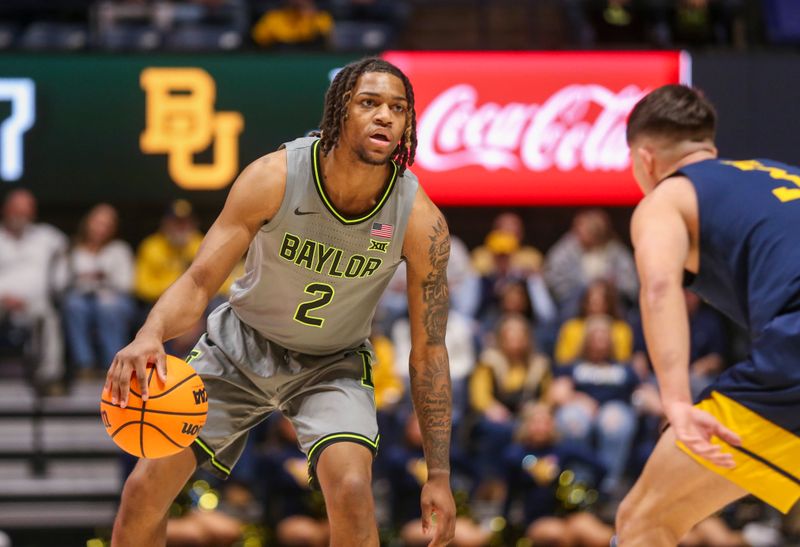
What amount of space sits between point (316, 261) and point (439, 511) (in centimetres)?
100

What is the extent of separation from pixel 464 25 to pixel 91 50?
4.05 metres

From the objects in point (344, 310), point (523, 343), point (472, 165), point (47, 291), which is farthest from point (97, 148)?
point (344, 310)

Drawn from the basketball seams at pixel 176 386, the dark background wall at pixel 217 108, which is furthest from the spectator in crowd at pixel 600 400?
the basketball seams at pixel 176 386

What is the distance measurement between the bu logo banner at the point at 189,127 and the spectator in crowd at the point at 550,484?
4113 mm

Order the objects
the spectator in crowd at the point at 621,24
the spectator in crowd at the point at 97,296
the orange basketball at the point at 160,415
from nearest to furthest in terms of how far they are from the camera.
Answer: the orange basketball at the point at 160,415 → the spectator in crowd at the point at 97,296 → the spectator in crowd at the point at 621,24

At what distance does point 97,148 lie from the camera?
11273 millimetres

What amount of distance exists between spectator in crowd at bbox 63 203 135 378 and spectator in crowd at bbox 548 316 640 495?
12.1ft

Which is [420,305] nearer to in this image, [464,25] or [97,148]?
[97,148]

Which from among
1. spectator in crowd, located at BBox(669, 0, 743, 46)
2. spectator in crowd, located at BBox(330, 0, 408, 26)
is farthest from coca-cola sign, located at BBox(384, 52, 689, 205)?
Answer: spectator in crowd, located at BBox(330, 0, 408, 26)

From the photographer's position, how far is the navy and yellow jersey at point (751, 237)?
388 cm

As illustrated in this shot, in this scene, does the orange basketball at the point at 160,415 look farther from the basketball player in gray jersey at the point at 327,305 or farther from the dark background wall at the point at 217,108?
the dark background wall at the point at 217,108

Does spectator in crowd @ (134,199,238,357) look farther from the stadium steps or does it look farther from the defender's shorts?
the defender's shorts

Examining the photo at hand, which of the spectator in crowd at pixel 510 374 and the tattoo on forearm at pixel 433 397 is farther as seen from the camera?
the spectator in crowd at pixel 510 374

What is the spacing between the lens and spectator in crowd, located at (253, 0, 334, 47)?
11367mm
